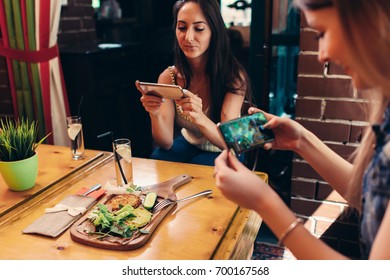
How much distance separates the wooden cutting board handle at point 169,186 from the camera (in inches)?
48.2

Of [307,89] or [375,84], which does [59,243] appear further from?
[307,89]

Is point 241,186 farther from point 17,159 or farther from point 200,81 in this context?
point 200,81

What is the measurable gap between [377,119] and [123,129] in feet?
8.53

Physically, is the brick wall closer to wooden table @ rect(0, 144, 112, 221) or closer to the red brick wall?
wooden table @ rect(0, 144, 112, 221)

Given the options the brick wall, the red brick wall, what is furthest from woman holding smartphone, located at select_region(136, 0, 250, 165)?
the red brick wall

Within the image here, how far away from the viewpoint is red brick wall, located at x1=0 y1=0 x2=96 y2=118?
108 inches

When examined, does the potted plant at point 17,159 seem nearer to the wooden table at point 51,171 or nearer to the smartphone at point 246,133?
the wooden table at point 51,171

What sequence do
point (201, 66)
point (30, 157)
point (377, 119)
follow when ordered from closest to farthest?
point (377, 119) → point (30, 157) → point (201, 66)

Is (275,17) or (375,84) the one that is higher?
(275,17)

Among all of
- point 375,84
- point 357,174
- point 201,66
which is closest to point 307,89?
point 201,66

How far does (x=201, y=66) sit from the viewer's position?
225 centimetres

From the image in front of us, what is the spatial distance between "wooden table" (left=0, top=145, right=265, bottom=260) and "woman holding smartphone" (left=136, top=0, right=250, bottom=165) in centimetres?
71

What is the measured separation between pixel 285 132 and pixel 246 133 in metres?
0.18

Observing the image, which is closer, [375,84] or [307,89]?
[375,84]
